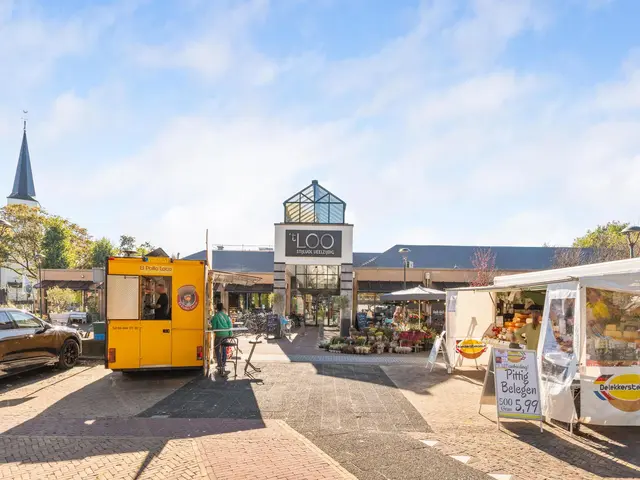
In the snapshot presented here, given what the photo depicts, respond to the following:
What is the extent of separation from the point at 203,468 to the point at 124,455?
1.07 m

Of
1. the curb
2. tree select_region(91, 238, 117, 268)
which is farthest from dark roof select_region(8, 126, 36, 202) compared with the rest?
the curb

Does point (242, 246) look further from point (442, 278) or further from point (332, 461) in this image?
point (332, 461)

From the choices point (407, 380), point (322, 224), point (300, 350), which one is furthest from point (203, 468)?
point (322, 224)

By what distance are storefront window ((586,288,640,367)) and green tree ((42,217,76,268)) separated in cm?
3788

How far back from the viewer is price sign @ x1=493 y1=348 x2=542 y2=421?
251 inches

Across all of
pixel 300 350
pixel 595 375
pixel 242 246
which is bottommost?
pixel 300 350

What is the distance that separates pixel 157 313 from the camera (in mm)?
9484

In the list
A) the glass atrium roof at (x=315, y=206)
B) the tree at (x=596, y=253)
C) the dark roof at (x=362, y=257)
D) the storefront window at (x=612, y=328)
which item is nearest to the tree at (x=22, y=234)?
the glass atrium roof at (x=315, y=206)

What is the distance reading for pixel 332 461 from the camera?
16.5ft

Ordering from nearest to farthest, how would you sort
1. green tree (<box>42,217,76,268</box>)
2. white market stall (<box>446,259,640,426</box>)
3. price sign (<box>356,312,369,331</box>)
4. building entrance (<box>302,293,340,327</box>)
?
white market stall (<box>446,259,640,426</box>), price sign (<box>356,312,369,331</box>), building entrance (<box>302,293,340,327</box>), green tree (<box>42,217,76,268</box>)

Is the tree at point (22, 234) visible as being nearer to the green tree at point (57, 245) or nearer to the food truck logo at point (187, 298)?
the green tree at point (57, 245)

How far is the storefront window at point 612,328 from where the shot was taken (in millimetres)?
6469

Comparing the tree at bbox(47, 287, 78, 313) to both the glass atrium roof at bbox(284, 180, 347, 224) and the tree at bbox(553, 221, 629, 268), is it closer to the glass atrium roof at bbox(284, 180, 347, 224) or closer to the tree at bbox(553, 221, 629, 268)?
the glass atrium roof at bbox(284, 180, 347, 224)

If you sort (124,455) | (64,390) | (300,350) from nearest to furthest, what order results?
(124,455)
(64,390)
(300,350)
